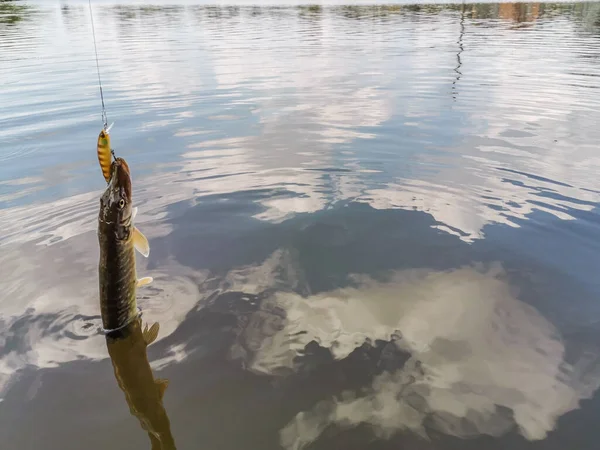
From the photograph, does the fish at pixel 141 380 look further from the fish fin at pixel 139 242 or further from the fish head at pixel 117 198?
the fish head at pixel 117 198

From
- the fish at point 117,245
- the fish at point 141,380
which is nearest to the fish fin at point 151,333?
the fish at point 141,380

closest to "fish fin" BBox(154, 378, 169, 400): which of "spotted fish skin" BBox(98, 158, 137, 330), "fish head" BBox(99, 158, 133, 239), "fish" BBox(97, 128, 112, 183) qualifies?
"spotted fish skin" BBox(98, 158, 137, 330)

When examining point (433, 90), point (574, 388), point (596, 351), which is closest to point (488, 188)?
point (596, 351)

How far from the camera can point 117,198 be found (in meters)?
3.88

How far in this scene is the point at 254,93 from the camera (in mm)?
15805

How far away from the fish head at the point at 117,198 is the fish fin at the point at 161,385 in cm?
133

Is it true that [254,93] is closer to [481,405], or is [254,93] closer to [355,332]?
[355,332]

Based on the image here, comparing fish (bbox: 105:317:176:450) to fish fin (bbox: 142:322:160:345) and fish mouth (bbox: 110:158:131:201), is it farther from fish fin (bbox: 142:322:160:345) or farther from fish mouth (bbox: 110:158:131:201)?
fish mouth (bbox: 110:158:131:201)

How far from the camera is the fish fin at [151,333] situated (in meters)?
4.52

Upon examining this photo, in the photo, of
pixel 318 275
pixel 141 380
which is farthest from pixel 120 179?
pixel 318 275

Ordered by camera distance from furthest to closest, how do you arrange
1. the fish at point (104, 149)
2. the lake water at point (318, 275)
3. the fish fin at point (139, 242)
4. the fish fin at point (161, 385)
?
the fish fin at point (139, 242)
the fish fin at point (161, 385)
the lake water at point (318, 275)
the fish at point (104, 149)

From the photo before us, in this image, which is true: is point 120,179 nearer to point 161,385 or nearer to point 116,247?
point 116,247

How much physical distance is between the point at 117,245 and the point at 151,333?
1.05 meters

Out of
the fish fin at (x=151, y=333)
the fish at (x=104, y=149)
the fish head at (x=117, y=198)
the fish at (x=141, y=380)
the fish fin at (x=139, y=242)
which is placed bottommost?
the fish at (x=141, y=380)
